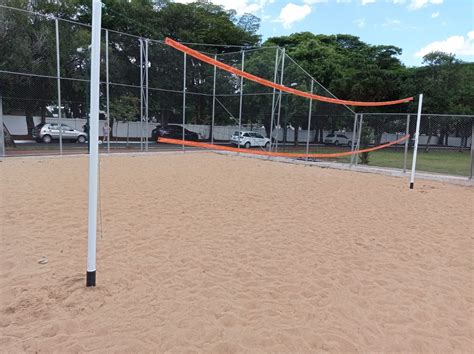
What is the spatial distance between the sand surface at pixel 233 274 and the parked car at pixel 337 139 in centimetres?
712

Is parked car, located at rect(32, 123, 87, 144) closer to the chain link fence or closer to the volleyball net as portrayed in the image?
the chain link fence

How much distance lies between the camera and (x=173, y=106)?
17.9m

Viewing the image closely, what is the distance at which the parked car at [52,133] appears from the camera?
602 inches

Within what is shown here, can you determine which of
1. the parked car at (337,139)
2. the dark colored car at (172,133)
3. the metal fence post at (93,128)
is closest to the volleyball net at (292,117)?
the parked car at (337,139)

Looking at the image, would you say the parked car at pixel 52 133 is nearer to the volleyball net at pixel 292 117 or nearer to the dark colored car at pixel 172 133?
the dark colored car at pixel 172 133

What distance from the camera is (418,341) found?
2.60m

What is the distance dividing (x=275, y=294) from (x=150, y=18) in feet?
89.2

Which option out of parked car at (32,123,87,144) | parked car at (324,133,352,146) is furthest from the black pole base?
parked car at (32,123,87,144)

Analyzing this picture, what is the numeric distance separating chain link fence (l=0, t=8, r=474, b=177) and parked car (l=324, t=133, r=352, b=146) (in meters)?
0.04

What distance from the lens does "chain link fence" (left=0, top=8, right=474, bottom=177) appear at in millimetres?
12977

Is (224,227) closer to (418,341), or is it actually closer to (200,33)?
(418,341)

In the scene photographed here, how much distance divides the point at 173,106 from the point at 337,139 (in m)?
8.11

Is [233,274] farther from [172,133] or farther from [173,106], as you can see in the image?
[172,133]

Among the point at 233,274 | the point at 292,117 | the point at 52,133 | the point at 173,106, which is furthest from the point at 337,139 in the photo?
the point at 52,133
